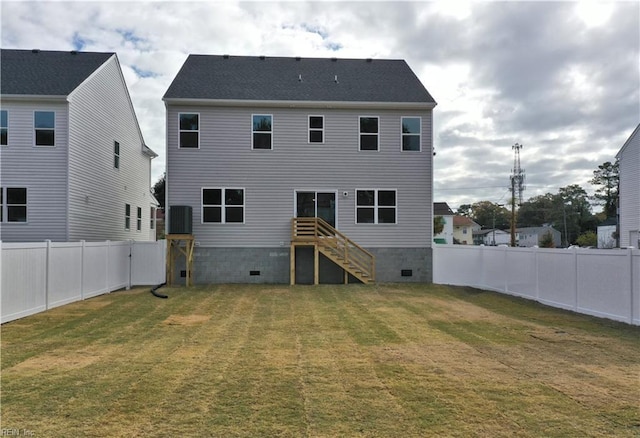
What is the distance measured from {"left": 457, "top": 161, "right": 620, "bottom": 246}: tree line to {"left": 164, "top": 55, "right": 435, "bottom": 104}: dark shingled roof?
46397 mm

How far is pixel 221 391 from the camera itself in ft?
15.3

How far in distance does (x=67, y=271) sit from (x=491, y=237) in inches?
3190

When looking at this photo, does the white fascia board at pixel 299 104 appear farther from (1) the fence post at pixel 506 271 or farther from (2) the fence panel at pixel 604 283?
(2) the fence panel at pixel 604 283

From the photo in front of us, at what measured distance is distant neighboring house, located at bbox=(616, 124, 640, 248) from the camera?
74.7 ft

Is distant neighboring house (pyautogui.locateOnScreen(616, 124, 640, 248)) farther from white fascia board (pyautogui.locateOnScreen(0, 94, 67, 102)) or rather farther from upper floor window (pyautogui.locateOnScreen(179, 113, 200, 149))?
white fascia board (pyautogui.locateOnScreen(0, 94, 67, 102))

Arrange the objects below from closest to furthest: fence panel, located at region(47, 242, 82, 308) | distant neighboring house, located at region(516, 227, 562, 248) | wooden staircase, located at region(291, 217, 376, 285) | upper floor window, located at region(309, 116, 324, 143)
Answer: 1. fence panel, located at region(47, 242, 82, 308)
2. wooden staircase, located at region(291, 217, 376, 285)
3. upper floor window, located at region(309, 116, 324, 143)
4. distant neighboring house, located at region(516, 227, 562, 248)

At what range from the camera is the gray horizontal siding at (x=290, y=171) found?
16422 millimetres

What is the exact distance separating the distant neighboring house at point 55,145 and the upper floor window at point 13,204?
0.03m

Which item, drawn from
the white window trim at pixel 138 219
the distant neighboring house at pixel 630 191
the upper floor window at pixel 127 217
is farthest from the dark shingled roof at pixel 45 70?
the distant neighboring house at pixel 630 191

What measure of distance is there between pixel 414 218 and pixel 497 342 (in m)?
10.2

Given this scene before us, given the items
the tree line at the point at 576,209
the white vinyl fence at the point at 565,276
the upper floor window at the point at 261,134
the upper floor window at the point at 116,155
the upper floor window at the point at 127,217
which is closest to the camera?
the white vinyl fence at the point at 565,276

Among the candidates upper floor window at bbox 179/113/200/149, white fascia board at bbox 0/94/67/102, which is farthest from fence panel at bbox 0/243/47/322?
upper floor window at bbox 179/113/200/149

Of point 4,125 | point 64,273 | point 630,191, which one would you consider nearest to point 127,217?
point 4,125

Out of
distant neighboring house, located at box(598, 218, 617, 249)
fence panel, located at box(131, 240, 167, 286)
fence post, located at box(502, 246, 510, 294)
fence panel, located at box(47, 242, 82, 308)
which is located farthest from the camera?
distant neighboring house, located at box(598, 218, 617, 249)
